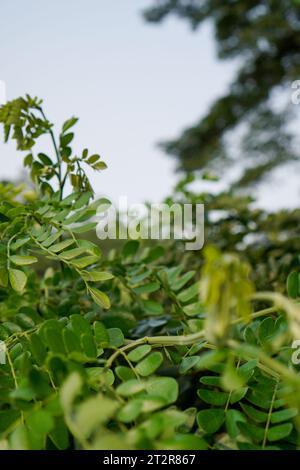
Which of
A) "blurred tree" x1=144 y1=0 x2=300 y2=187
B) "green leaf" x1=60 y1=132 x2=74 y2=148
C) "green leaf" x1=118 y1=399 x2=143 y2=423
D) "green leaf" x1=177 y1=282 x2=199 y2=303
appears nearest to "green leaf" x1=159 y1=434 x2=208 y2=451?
"green leaf" x1=118 y1=399 x2=143 y2=423

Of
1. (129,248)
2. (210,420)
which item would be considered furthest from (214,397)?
(129,248)

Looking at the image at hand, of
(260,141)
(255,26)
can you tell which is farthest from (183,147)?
(255,26)

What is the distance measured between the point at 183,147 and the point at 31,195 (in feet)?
22.2

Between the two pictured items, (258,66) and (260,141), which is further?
(260,141)

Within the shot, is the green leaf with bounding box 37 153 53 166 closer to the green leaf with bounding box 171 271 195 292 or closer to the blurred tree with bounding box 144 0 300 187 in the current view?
the green leaf with bounding box 171 271 195 292

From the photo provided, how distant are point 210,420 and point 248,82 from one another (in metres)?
7.29

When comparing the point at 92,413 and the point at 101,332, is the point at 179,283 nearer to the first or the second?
the point at 101,332

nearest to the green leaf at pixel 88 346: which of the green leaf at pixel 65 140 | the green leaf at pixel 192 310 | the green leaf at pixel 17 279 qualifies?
the green leaf at pixel 17 279

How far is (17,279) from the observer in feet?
1.82

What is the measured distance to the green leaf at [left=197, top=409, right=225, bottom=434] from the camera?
1.47ft
